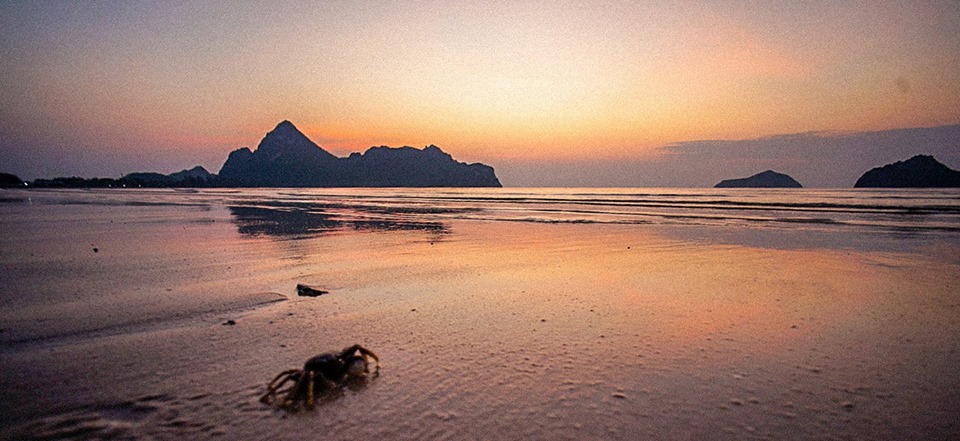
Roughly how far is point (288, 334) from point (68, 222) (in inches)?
964

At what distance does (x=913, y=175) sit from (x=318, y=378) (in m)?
243

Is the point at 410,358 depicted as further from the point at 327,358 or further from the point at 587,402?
the point at 587,402

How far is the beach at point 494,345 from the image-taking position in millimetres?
3727

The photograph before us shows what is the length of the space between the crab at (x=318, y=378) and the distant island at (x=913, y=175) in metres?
229

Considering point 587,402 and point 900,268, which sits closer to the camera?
point 587,402

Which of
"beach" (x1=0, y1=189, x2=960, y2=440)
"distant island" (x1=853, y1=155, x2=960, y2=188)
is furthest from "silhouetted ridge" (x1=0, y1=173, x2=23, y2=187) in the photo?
"distant island" (x1=853, y1=155, x2=960, y2=188)

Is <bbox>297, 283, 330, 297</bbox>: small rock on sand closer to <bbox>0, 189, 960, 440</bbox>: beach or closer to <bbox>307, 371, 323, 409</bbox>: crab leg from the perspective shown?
<bbox>0, 189, 960, 440</bbox>: beach

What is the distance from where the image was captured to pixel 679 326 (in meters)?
6.23

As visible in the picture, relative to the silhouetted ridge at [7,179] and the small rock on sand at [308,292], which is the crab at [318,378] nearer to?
the small rock on sand at [308,292]

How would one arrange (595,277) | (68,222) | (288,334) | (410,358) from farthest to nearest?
1. (68,222)
2. (595,277)
3. (288,334)
4. (410,358)

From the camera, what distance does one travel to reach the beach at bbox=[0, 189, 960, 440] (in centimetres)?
373

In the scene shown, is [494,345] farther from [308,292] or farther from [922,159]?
[922,159]

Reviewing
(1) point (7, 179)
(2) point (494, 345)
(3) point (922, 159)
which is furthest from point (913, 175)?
(1) point (7, 179)

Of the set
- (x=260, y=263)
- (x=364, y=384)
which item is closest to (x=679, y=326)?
(x=364, y=384)
